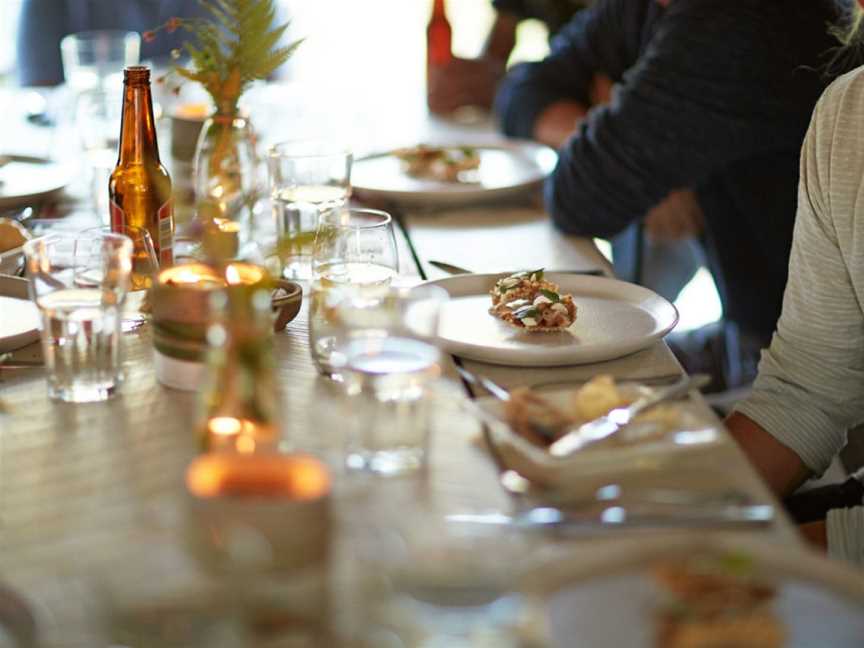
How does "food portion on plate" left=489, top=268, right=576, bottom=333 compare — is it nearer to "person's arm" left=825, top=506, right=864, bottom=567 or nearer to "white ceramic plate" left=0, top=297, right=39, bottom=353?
"person's arm" left=825, top=506, right=864, bottom=567

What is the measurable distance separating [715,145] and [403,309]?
3.44 feet

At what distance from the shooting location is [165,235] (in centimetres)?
139

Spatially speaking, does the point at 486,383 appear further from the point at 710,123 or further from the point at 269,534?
the point at 710,123

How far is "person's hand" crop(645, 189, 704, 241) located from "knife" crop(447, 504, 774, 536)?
67.0 inches

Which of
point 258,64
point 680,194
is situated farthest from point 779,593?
point 680,194

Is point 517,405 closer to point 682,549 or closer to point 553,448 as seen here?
point 553,448

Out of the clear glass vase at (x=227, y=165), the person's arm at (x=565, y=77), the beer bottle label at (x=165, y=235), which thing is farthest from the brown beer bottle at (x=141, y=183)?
the person's arm at (x=565, y=77)

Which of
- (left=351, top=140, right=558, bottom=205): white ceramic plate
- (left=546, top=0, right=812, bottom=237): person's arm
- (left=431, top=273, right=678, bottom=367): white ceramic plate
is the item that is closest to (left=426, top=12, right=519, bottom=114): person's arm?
(left=351, top=140, right=558, bottom=205): white ceramic plate

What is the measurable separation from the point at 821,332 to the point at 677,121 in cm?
56

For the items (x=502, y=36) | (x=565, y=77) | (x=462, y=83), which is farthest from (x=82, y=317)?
(x=502, y=36)

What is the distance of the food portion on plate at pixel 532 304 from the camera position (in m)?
1.29

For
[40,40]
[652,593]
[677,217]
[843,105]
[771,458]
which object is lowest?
[677,217]

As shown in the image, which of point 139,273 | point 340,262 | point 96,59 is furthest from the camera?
point 96,59

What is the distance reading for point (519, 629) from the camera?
707 millimetres
